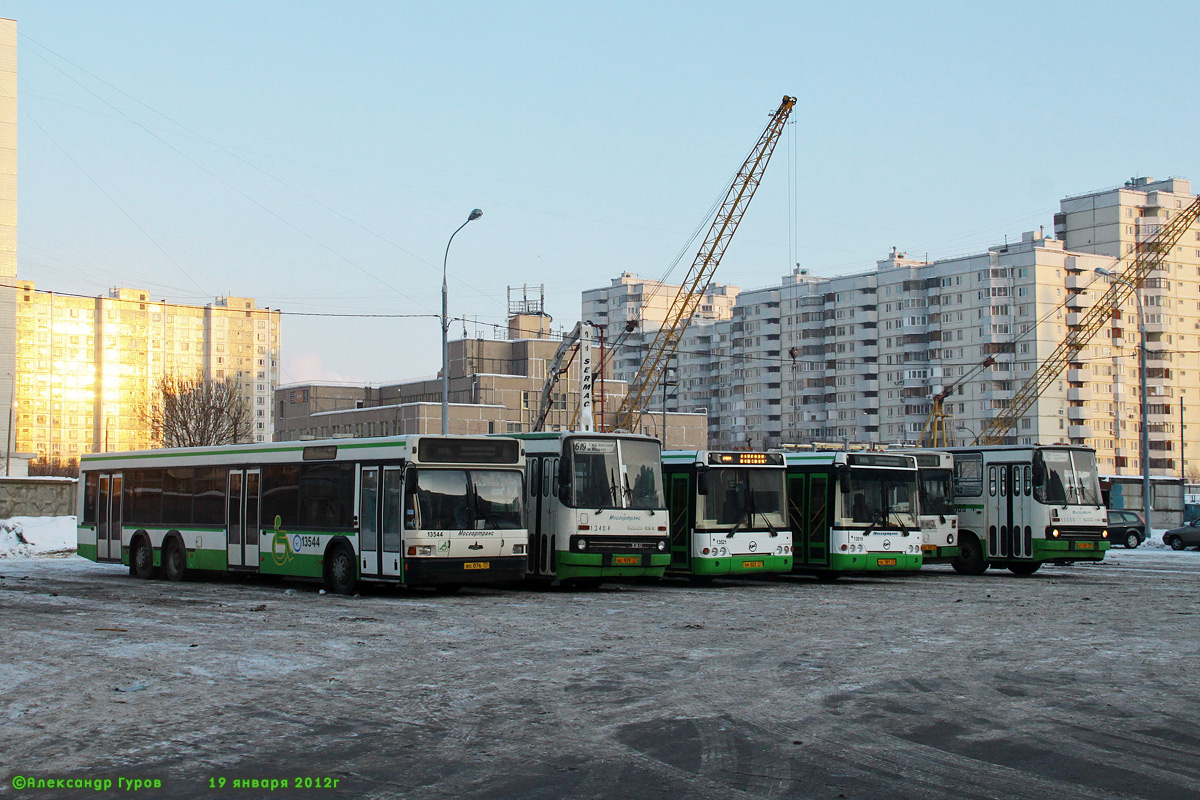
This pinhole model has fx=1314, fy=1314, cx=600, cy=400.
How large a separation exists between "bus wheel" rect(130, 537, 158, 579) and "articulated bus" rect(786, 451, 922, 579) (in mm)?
13103

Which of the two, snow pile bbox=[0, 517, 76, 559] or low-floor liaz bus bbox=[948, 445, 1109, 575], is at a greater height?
low-floor liaz bus bbox=[948, 445, 1109, 575]

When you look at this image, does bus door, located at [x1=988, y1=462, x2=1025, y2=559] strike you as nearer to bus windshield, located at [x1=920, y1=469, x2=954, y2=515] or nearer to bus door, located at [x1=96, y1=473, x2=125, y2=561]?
bus windshield, located at [x1=920, y1=469, x2=954, y2=515]

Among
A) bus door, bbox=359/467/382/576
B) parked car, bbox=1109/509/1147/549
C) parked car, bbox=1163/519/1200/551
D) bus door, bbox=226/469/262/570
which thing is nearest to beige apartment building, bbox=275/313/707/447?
parked car, bbox=1109/509/1147/549

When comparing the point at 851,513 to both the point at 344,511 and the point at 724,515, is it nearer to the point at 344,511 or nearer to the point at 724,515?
the point at 724,515

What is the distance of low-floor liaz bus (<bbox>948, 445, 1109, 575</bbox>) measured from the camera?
2842cm

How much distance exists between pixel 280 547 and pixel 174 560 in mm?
3887

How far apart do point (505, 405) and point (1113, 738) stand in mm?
120096

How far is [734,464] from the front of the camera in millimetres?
25266

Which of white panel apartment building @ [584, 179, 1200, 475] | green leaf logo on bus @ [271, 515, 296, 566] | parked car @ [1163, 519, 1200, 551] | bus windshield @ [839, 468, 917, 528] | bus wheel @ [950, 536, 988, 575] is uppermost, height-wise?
white panel apartment building @ [584, 179, 1200, 475]

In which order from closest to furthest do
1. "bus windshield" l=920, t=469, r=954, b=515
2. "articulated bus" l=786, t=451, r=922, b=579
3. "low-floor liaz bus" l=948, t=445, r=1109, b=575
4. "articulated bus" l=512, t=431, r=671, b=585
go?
"articulated bus" l=512, t=431, r=671, b=585 < "articulated bus" l=786, t=451, r=922, b=579 < "bus windshield" l=920, t=469, r=954, b=515 < "low-floor liaz bus" l=948, t=445, r=1109, b=575

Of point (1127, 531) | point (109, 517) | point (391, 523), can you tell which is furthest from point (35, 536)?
point (1127, 531)

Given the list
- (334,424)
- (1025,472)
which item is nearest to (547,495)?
(1025,472)

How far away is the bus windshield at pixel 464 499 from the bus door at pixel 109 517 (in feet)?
32.4

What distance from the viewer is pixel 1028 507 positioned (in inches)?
1133
